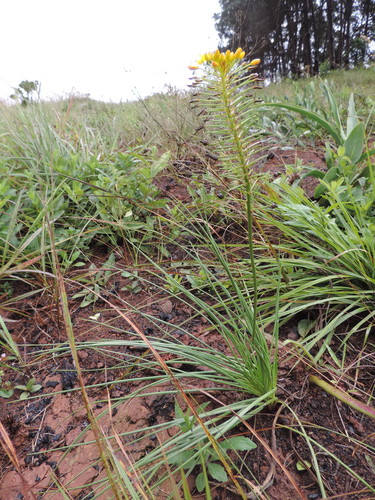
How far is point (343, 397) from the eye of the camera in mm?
821

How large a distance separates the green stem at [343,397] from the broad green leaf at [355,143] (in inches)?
46.4

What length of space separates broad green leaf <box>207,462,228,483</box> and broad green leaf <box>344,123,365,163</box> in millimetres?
1520

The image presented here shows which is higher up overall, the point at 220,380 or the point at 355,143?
the point at 355,143

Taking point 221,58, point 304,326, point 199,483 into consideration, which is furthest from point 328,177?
point 199,483

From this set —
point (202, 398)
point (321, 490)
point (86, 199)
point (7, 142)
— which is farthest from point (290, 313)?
point (7, 142)

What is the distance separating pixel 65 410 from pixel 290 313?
86 cm

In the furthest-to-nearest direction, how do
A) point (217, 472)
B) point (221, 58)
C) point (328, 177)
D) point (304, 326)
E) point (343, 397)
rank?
1. point (328, 177)
2. point (304, 326)
3. point (343, 397)
4. point (217, 472)
5. point (221, 58)

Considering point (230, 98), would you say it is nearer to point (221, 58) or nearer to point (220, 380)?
point (221, 58)

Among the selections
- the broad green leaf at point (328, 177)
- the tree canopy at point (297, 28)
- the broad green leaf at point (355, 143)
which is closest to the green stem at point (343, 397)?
the broad green leaf at point (328, 177)

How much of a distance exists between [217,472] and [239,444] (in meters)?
0.08

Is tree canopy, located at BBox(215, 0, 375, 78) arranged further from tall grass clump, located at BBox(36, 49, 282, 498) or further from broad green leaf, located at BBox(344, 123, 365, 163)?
tall grass clump, located at BBox(36, 49, 282, 498)

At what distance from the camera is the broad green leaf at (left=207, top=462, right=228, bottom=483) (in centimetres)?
69

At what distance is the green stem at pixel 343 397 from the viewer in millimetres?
779

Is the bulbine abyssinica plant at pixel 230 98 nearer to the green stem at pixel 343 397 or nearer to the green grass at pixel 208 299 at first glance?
the green grass at pixel 208 299
